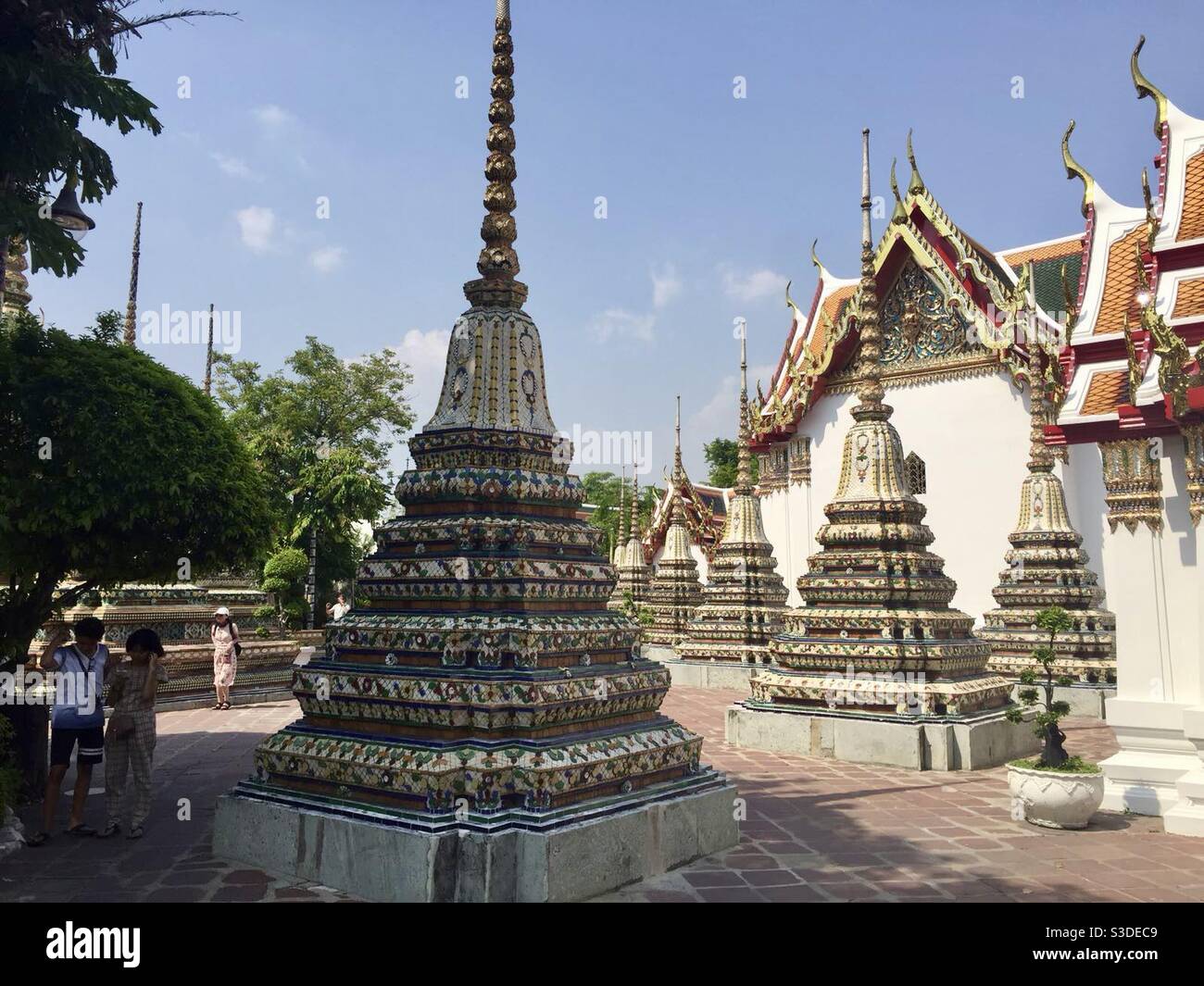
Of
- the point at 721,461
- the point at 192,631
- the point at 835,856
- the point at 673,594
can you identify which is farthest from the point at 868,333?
the point at 721,461

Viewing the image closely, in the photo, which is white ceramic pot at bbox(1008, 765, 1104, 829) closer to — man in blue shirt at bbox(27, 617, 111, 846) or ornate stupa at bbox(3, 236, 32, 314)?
man in blue shirt at bbox(27, 617, 111, 846)

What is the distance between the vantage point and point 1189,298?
8047mm

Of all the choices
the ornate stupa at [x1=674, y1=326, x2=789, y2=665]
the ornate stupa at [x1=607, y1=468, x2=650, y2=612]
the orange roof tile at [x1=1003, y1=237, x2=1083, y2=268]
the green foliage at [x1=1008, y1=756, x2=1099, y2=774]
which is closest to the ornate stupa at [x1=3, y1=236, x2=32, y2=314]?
the green foliage at [x1=1008, y1=756, x2=1099, y2=774]

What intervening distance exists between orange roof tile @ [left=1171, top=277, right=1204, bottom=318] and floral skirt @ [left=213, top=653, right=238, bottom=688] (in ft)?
43.3

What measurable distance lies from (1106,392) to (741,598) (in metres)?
11.1

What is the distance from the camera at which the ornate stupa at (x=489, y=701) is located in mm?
5121

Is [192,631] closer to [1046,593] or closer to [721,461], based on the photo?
[1046,593]

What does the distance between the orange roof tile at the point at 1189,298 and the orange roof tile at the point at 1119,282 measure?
1152 mm

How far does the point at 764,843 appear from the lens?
6.65m

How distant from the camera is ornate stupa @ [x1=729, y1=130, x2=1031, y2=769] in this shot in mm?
10094

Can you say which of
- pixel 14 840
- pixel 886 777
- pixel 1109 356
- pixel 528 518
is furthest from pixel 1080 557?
pixel 14 840

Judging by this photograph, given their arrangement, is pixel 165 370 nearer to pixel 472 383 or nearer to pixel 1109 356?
pixel 472 383

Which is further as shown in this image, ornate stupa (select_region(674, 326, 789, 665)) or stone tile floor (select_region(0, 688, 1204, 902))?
ornate stupa (select_region(674, 326, 789, 665))

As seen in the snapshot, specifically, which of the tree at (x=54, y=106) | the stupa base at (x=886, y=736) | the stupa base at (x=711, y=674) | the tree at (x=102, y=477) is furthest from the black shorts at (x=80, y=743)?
the stupa base at (x=711, y=674)
